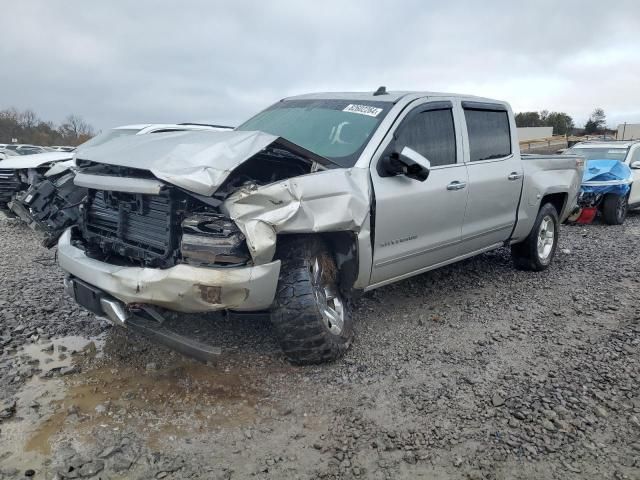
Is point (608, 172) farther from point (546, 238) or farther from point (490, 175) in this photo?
point (490, 175)

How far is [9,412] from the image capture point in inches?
113

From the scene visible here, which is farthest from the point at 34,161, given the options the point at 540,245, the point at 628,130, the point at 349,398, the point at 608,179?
the point at 628,130

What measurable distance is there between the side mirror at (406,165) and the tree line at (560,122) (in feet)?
180

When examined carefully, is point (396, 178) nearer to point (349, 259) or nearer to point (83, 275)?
point (349, 259)

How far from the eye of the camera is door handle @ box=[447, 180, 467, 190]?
430cm

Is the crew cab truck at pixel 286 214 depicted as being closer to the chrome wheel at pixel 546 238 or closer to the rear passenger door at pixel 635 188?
the chrome wheel at pixel 546 238

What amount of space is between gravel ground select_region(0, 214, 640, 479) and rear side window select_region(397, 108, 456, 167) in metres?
1.37

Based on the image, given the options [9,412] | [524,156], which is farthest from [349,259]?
[524,156]

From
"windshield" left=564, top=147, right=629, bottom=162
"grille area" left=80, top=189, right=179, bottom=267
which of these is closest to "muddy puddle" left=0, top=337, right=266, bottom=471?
"grille area" left=80, top=189, right=179, bottom=267

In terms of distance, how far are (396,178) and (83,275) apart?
2206 mm

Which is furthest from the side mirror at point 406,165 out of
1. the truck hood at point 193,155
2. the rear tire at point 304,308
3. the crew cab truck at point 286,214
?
the rear tire at point 304,308

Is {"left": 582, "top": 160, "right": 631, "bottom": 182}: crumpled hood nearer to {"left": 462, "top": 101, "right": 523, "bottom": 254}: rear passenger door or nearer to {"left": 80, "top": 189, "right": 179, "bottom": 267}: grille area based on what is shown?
{"left": 462, "top": 101, "right": 523, "bottom": 254}: rear passenger door

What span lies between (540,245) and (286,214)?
13.5ft

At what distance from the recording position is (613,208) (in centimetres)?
970
